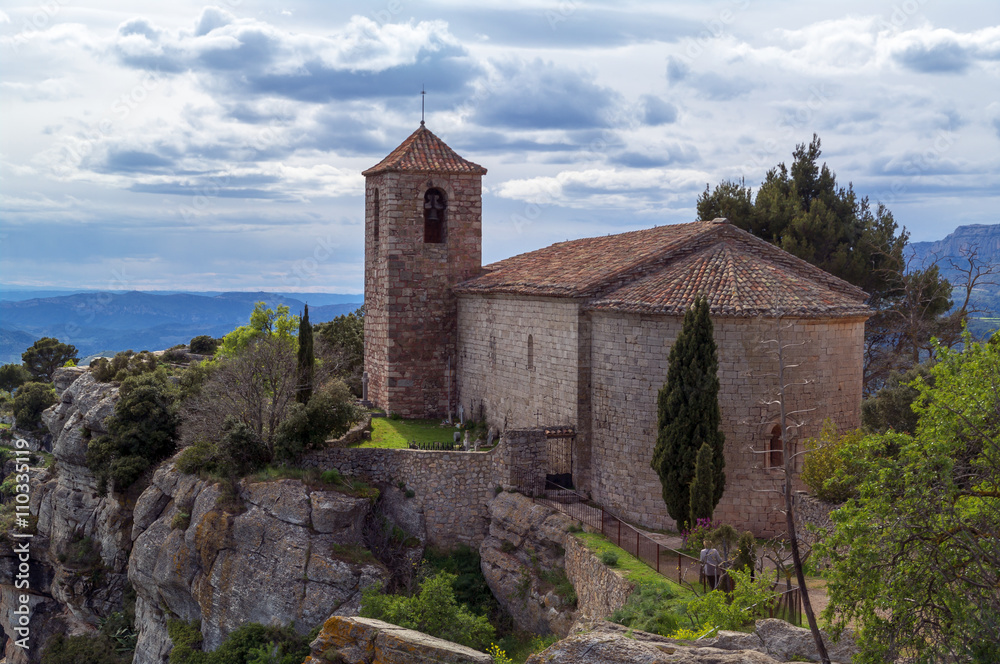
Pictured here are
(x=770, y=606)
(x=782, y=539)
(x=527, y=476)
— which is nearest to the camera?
(x=770, y=606)

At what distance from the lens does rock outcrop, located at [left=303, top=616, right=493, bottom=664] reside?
38.1ft

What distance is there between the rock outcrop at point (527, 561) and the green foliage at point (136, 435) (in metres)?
13.5

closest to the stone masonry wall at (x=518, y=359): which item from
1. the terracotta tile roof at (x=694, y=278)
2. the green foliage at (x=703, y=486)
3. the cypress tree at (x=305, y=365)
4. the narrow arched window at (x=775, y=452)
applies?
the terracotta tile roof at (x=694, y=278)

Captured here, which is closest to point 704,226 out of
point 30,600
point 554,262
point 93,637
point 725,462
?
point 554,262

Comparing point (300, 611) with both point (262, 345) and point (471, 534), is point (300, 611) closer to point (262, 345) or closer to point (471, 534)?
point (471, 534)

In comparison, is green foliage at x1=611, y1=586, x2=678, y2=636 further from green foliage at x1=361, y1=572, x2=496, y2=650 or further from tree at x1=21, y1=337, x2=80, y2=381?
tree at x1=21, y1=337, x2=80, y2=381

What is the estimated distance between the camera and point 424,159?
33500 millimetres

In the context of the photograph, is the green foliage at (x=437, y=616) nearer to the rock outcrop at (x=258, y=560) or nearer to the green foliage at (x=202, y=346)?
the rock outcrop at (x=258, y=560)

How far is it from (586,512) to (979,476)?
43.1 feet

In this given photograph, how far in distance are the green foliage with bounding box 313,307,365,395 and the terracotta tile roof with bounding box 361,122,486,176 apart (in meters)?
8.72

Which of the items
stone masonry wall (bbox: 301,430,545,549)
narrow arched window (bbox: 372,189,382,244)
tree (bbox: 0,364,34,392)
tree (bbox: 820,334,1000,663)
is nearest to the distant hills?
tree (bbox: 0,364,34,392)

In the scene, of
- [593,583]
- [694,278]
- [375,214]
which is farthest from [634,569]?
[375,214]

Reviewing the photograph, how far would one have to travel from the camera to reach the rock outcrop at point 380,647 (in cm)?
1160

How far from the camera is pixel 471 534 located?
83.7ft
